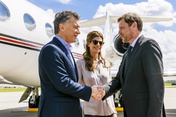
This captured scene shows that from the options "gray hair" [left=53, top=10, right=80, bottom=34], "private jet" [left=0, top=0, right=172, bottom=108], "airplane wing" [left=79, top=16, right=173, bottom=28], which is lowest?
"gray hair" [left=53, top=10, right=80, bottom=34]

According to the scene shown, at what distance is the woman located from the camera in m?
3.65

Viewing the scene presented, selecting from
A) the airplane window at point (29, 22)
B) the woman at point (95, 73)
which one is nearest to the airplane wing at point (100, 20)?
the airplane window at point (29, 22)

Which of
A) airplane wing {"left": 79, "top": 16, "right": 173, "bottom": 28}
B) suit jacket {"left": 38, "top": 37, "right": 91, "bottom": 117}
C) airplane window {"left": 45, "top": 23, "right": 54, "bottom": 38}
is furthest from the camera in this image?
airplane wing {"left": 79, "top": 16, "right": 173, "bottom": 28}

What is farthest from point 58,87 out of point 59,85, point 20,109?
point 20,109

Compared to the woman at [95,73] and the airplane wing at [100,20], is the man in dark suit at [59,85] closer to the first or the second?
the woman at [95,73]

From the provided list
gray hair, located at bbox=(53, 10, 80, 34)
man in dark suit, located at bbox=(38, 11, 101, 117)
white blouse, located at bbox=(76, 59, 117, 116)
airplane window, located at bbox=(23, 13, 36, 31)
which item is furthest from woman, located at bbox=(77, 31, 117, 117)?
airplane window, located at bbox=(23, 13, 36, 31)

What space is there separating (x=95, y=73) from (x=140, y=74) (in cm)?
116

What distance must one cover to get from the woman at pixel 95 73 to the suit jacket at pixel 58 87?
1.09 m

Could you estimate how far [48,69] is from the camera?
2.45 metres

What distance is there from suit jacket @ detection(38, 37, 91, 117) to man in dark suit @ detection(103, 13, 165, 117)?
1.61ft

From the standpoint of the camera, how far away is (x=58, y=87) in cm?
242

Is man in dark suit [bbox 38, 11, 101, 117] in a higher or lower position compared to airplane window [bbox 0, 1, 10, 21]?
lower

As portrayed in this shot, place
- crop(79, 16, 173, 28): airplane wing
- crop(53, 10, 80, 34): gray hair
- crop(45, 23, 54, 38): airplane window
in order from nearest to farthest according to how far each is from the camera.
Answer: crop(53, 10, 80, 34): gray hair → crop(45, 23, 54, 38): airplane window → crop(79, 16, 173, 28): airplane wing

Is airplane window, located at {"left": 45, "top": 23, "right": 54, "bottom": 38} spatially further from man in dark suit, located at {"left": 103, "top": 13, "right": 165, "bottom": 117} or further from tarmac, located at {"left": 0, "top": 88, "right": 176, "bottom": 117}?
man in dark suit, located at {"left": 103, "top": 13, "right": 165, "bottom": 117}
